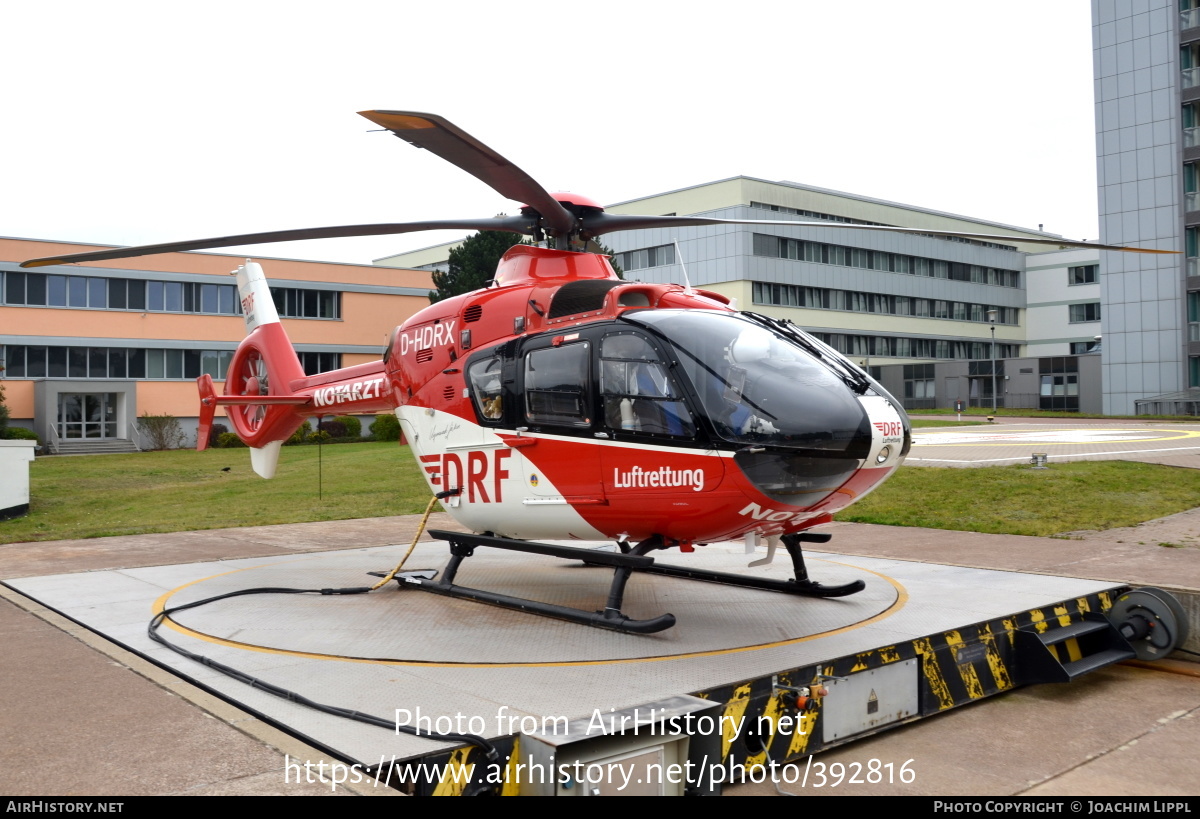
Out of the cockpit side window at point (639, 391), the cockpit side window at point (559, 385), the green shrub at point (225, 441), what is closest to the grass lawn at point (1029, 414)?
the green shrub at point (225, 441)

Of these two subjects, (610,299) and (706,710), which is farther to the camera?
(610,299)

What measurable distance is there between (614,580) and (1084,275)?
76.9m

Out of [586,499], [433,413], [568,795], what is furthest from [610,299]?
[568,795]

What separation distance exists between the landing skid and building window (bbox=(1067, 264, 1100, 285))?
73.7 meters

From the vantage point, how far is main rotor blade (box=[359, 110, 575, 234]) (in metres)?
5.64

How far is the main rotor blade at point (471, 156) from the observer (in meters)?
5.64

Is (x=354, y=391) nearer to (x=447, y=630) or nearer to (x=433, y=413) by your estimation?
(x=433, y=413)

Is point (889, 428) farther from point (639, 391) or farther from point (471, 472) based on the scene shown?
point (471, 472)

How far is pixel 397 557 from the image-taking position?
1129 centimetres

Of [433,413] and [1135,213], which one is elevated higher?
[1135,213]

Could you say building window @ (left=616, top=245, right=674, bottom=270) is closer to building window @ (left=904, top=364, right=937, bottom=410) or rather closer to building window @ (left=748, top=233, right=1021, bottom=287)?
building window @ (left=748, top=233, right=1021, bottom=287)

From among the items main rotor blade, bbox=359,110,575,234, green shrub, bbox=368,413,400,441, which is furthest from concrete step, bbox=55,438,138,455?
main rotor blade, bbox=359,110,575,234

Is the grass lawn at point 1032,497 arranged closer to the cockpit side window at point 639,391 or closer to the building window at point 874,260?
the cockpit side window at point 639,391

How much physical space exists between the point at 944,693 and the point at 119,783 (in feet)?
15.9
